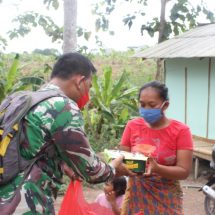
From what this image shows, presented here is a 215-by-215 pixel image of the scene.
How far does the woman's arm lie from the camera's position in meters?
2.44

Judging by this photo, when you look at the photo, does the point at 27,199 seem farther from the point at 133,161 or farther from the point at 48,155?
the point at 133,161

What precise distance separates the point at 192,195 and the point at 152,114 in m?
4.23

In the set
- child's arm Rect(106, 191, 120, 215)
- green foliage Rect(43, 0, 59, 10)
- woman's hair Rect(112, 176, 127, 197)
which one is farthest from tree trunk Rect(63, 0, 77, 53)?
child's arm Rect(106, 191, 120, 215)

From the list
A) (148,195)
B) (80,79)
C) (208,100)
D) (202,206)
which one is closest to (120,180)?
(148,195)

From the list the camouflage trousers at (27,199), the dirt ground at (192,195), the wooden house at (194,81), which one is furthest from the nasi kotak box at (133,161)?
the wooden house at (194,81)

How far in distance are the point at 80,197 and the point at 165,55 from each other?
560 centimetres

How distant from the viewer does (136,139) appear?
8.82ft

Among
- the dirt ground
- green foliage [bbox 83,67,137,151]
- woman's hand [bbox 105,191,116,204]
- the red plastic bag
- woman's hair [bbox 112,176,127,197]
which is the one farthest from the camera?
green foliage [bbox 83,67,137,151]

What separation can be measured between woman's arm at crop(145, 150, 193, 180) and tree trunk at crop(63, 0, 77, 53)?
4337 millimetres

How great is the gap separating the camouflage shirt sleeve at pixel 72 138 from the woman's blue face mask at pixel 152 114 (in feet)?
2.17

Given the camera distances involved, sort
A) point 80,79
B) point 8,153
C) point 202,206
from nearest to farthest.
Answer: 1. point 8,153
2. point 80,79
3. point 202,206

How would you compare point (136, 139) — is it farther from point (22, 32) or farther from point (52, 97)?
point (22, 32)

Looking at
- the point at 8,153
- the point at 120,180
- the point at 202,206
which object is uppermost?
the point at 8,153

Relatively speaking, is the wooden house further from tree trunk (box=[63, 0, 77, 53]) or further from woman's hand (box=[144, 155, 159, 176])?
woman's hand (box=[144, 155, 159, 176])
